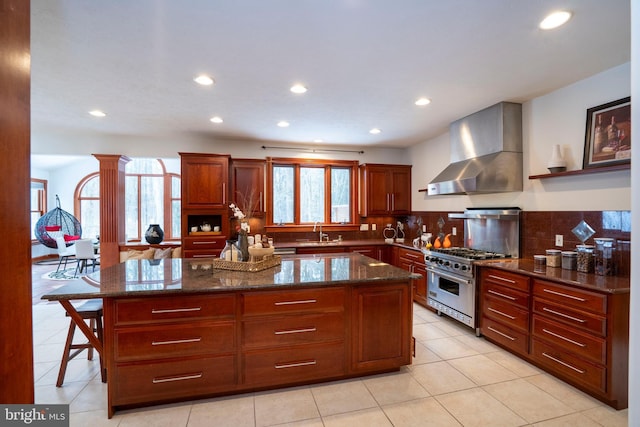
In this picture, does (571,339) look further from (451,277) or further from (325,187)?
(325,187)

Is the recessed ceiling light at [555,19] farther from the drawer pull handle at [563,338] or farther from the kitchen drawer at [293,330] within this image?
the kitchen drawer at [293,330]

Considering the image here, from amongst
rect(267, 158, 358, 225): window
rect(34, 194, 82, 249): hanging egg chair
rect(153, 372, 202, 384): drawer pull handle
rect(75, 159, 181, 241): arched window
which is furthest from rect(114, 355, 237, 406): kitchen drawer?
rect(34, 194, 82, 249): hanging egg chair

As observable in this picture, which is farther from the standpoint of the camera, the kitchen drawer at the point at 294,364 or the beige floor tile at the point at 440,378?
the beige floor tile at the point at 440,378

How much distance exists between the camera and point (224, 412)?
2.03 m

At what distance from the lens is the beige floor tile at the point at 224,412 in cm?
192

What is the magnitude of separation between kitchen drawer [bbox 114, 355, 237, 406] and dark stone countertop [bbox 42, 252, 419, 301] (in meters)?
0.52

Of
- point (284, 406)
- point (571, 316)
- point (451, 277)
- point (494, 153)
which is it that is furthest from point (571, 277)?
point (284, 406)

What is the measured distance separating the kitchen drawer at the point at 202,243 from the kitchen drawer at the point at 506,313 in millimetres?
3649

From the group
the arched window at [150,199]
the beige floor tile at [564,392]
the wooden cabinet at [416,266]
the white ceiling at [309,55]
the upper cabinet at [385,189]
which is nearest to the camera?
the white ceiling at [309,55]

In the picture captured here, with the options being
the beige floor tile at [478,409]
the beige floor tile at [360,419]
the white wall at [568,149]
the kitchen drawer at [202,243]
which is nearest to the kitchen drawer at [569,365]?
the beige floor tile at [478,409]

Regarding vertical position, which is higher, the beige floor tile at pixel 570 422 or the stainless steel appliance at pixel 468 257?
the stainless steel appliance at pixel 468 257

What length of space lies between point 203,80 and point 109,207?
311 centimetres

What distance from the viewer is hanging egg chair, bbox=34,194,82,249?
292 inches

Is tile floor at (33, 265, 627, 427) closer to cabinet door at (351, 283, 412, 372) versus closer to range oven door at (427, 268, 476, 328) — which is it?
cabinet door at (351, 283, 412, 372)
